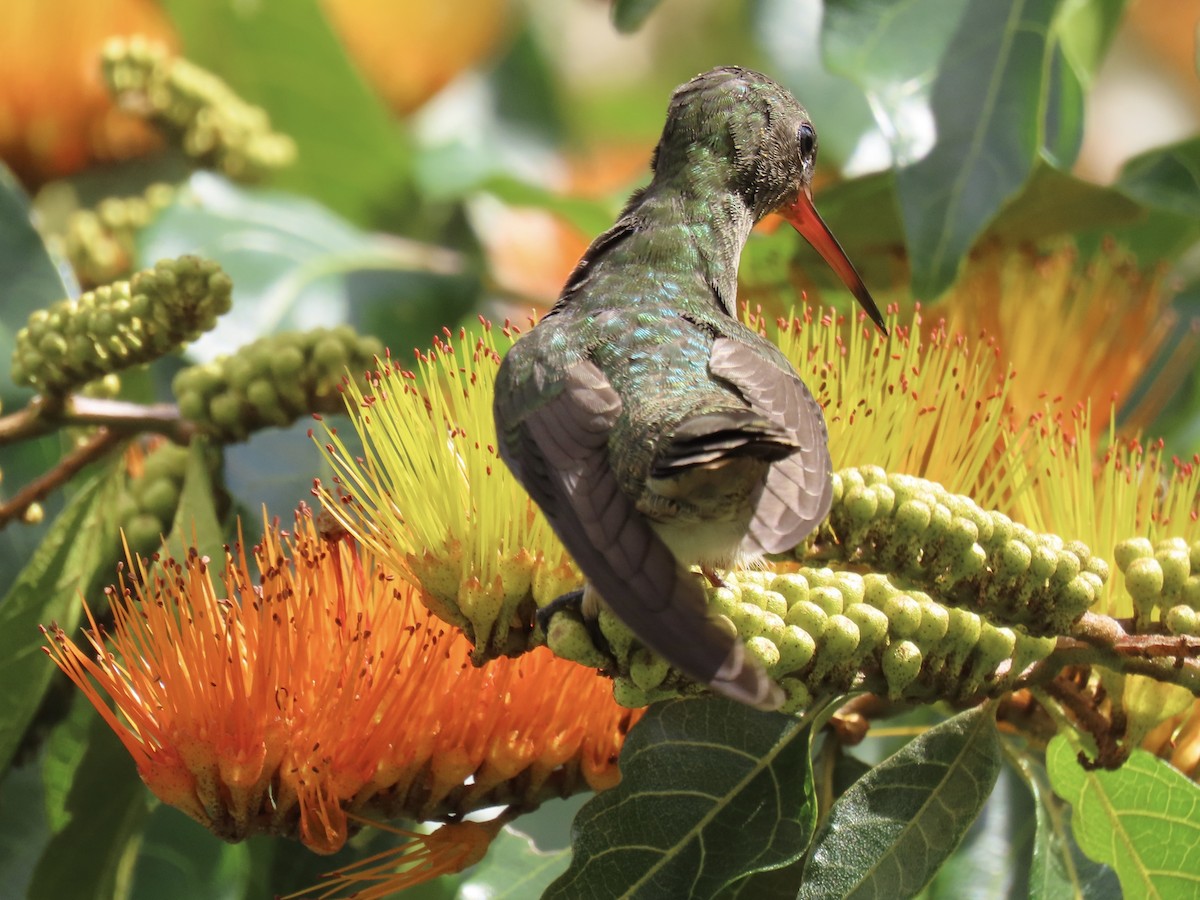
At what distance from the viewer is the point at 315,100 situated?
2779 millimetres

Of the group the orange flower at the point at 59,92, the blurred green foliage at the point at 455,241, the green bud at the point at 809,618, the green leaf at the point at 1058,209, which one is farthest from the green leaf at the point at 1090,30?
the orange flower at the point at 59,92

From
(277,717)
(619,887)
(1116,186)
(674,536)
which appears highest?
(1116,186)

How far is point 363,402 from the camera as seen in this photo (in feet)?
4.59

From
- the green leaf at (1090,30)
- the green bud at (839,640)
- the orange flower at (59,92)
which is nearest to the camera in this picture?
the green bud at (839,640)

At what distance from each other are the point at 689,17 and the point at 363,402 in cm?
264

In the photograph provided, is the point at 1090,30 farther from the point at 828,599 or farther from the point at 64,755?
the point at 64,755

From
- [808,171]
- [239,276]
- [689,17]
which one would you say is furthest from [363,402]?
[689,17]

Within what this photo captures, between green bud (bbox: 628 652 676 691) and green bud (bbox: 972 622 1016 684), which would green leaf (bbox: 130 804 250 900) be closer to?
green bud (bbox: 628 652 676 691)

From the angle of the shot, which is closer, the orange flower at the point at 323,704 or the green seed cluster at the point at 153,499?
the orange flower at the point at 323,704

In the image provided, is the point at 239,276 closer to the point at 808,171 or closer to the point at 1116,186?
the point at 808,171

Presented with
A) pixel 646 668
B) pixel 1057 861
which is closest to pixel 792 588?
pixel 646 668

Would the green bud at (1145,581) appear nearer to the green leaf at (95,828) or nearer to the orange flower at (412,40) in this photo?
the green leaf at (95,828)

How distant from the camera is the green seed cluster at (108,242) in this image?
2.28 meters

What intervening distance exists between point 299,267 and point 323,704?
3.75ft
